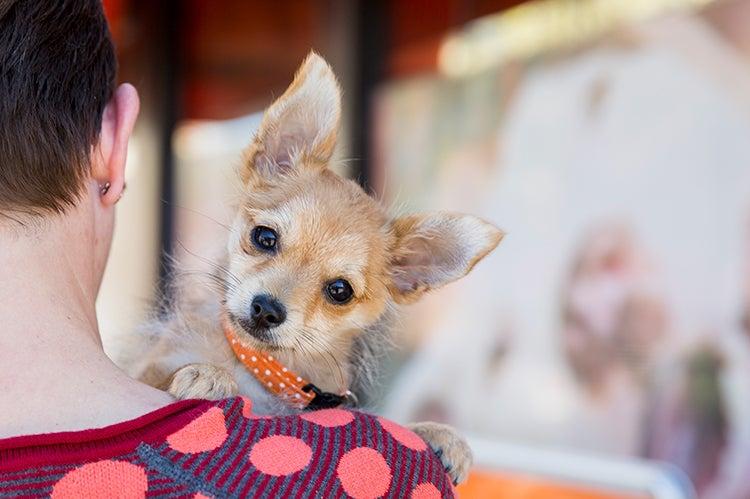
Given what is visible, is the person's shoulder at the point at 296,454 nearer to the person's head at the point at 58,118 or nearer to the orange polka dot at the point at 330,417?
the orange polka dot at the point at 330,417

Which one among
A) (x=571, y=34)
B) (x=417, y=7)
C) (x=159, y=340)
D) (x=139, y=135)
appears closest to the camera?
(x=159, y=340)

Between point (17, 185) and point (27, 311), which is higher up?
point (17, 185)

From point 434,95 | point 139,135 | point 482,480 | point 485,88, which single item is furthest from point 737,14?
point 139,135

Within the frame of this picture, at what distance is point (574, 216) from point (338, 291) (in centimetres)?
241

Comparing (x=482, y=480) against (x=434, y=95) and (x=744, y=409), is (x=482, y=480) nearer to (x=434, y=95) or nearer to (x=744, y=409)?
(x=744, y=409)

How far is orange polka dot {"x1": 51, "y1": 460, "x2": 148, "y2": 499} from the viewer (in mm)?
1046

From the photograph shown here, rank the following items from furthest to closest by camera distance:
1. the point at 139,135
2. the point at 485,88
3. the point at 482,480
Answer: the point at 139,135 < the point at 485,88 < the point at 482,480

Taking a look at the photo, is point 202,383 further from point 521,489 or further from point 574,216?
point 574,216

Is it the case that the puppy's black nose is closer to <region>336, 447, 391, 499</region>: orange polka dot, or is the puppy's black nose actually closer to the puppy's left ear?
the puppy's left ear

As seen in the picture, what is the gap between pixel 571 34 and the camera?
4227mm

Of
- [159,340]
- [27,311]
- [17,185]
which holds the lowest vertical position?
[159,340]

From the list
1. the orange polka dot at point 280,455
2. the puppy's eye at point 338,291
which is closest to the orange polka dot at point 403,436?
the orange polka dot at point 280,455

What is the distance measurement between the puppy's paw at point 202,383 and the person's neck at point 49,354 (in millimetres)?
237

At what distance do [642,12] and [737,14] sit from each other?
1.49ft
